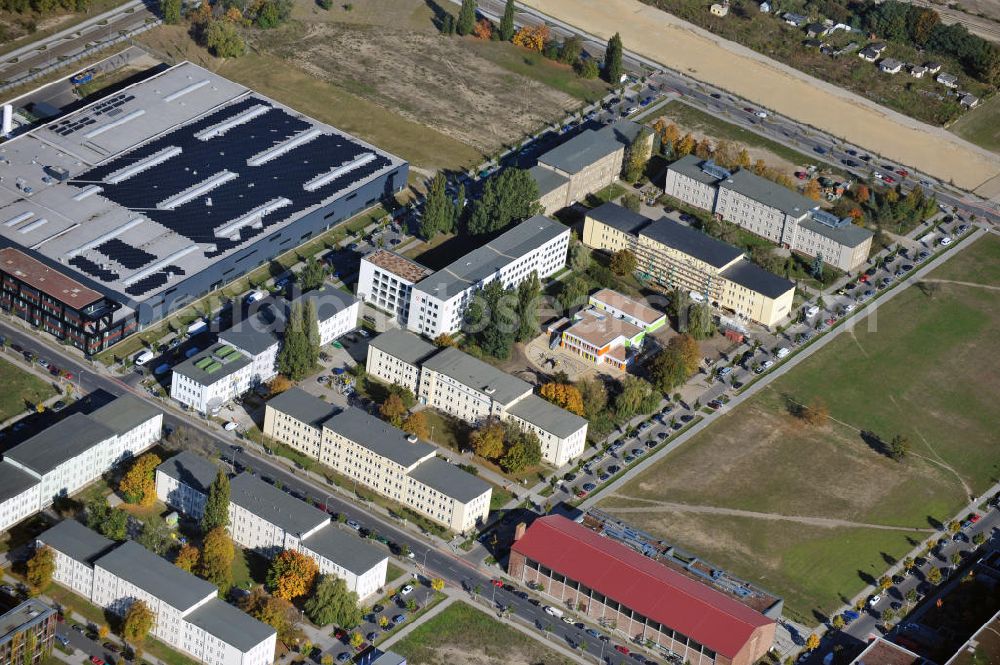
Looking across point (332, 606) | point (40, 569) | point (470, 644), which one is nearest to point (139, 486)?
point (40, 569)

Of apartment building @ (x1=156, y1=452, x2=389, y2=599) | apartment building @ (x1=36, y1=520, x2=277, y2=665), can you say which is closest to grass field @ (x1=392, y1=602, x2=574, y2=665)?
apartment building @ (x1=156, y1=452, x2=389, y2=599)

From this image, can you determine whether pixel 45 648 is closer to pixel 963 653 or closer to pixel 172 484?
pixel 172 484

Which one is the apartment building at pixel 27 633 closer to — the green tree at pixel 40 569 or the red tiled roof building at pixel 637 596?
the green tree at pixel 40 569

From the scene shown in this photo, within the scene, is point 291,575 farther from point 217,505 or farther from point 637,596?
point 637,596

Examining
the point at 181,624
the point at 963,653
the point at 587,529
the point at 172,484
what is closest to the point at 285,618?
the point at 181,624

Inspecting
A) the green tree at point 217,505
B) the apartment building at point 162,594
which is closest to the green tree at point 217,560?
the green tree at point 217,505

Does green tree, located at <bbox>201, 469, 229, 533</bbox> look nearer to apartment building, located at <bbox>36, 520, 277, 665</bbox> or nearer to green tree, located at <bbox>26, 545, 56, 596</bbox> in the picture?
apartment building, located at <bbox>36, 520, 277, 665</bbox>

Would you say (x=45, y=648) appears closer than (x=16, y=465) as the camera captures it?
Yes
